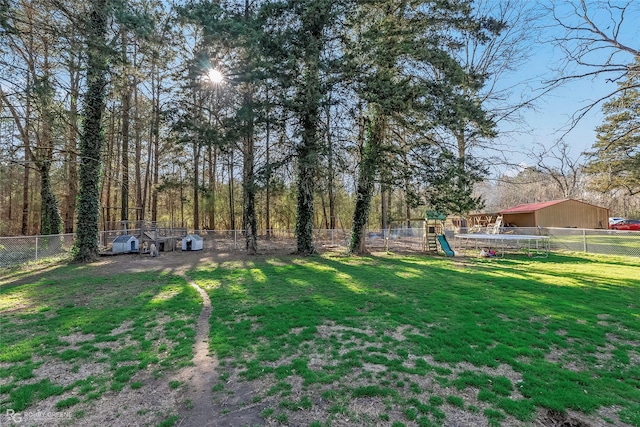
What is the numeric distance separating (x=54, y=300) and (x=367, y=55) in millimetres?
10952

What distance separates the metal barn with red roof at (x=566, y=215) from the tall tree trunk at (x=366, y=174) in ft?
55.3

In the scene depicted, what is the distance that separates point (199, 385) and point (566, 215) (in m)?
28.6

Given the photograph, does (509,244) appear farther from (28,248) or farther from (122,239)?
(28,248)

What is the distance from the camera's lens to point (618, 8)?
15.4ft

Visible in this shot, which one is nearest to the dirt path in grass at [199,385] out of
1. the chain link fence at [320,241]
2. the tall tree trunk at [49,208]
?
the chain link fence at [320,241]

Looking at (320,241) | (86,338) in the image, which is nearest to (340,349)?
(86,338)

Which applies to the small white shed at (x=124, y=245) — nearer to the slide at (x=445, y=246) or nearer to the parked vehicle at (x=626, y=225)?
the slide at (x=445, y=246)

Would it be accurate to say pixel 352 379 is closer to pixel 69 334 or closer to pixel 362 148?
A: pixel 69 334

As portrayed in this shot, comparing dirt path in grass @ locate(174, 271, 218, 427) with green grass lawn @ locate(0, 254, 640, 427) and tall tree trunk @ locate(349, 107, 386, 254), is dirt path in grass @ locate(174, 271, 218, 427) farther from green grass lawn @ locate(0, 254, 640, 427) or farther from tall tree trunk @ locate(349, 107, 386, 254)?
tall tree trunk @ locate(349, 107, 386, 254)

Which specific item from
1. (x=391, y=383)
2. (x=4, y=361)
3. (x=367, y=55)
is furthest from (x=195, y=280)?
(x=367, y=55)

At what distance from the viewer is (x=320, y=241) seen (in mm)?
18344

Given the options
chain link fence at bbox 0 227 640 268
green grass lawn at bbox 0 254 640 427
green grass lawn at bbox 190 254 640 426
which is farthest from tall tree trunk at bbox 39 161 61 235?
green grass lawn at bbox 190 254 640 426

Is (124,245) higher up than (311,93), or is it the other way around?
(311,93)

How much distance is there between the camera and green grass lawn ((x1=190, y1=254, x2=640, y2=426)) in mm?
2910
